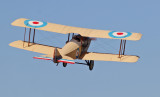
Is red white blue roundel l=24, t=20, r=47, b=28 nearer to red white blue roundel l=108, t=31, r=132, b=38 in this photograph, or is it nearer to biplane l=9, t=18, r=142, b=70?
biplane l=9, t=18, r=142, b=70

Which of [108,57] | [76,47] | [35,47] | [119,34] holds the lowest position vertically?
[108,57]

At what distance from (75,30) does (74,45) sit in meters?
3.04

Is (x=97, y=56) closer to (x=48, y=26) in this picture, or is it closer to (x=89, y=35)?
(x=89, y=35)

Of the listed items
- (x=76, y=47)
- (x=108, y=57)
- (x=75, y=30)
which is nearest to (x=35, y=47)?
(x=75, y=30)

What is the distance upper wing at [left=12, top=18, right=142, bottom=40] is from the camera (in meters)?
58.2


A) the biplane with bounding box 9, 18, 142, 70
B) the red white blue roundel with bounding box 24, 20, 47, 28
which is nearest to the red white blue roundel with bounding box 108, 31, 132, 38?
the biplane with bounding box 9, 18, 142, 70

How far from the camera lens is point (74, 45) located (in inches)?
2235

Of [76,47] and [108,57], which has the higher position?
[76,47]

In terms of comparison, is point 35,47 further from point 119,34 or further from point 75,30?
point 119,34

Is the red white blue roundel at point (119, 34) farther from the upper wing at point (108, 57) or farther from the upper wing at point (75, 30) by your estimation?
the upper wing at point (108, 57)

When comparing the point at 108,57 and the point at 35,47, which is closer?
the point at 108,57

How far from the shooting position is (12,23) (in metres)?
61.7

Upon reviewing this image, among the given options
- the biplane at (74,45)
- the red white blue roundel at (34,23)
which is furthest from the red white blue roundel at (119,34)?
the red white blue roundel at (34,23)

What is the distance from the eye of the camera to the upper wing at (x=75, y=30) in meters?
58.2
